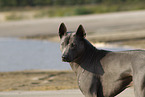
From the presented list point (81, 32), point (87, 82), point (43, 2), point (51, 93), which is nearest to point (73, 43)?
point (81, 32)

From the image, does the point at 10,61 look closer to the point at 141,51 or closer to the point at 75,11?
the point at 141,51

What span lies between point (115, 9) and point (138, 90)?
143 feet

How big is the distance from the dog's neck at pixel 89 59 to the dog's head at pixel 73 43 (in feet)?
0.36

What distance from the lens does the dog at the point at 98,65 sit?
4207 millimetres

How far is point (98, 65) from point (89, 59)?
0.47ft

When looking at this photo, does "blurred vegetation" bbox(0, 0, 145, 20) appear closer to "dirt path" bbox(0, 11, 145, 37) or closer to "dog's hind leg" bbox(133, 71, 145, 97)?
"dirt path" bbox(0, 11, 145, 37)

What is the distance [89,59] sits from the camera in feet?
15.0

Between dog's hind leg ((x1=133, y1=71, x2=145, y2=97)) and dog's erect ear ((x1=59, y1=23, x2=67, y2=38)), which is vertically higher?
dog's erect ear ((x1=59, y1=23, x2=67, y2=38))

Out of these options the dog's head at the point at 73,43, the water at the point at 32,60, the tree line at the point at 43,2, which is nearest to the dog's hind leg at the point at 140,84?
the dog's head at the point at 73,43

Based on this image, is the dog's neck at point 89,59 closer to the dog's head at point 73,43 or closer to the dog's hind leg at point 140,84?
the dog's head at point 73,43

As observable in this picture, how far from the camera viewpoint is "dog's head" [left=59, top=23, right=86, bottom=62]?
14.3ft

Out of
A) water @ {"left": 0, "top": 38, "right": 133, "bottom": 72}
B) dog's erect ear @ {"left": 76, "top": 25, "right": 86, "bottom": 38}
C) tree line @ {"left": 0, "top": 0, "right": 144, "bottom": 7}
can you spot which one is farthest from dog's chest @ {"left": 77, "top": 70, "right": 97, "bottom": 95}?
tree line @ {"left": 0, "top": 0, "right": 144, "bottom": 7}

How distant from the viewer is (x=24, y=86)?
8.38 metres

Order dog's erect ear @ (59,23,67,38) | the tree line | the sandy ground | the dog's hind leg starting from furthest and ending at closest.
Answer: the tree line, the sandy ground, dog's erect ear @ (59,23,67,38), the dog's hind leg
